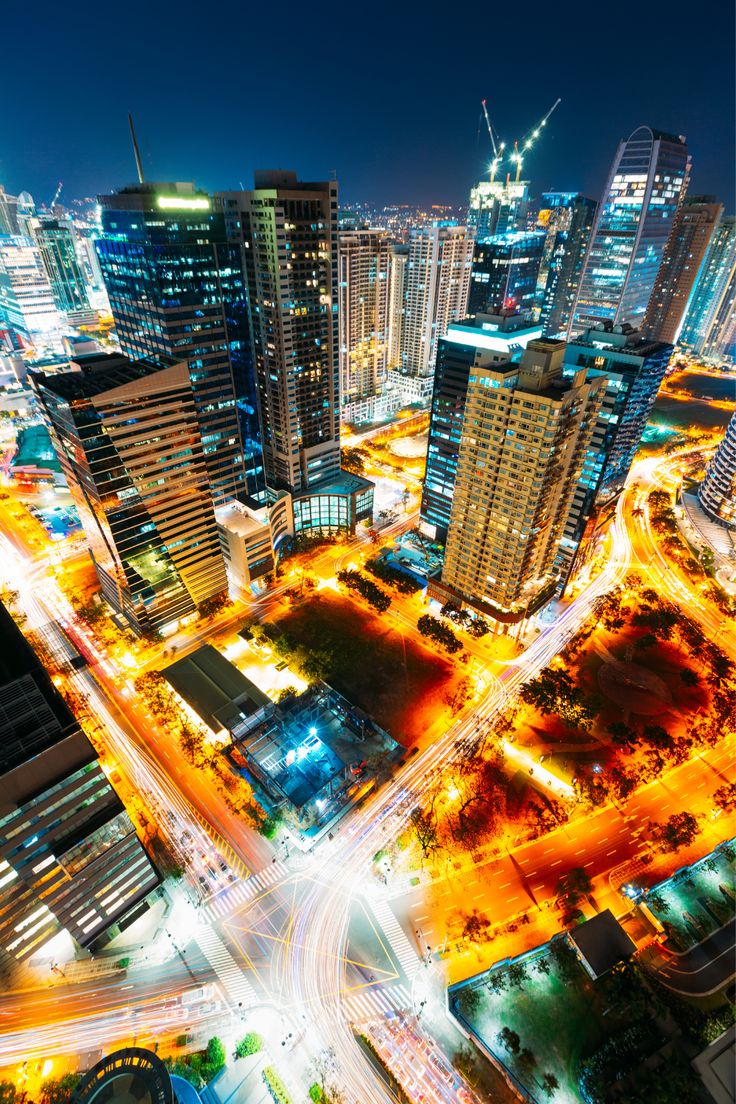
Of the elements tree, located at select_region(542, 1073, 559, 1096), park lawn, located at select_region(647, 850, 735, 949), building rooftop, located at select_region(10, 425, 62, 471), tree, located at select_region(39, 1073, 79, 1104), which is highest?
building rooftop, located at select_region(10, 425, 62, 471)

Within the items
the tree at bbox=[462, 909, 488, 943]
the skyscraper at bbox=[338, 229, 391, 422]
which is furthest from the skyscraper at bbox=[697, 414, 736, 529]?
the tree at bbox=[462, 909, 488, 943]

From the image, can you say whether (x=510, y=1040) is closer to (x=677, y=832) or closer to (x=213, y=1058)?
(x=213, y=1058)

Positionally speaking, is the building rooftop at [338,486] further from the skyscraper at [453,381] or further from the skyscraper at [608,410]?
the skyscraper at [608,410]

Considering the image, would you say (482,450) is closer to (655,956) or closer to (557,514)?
(557,514)

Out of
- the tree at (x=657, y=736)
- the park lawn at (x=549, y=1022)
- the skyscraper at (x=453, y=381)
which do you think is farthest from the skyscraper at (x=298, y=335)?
the park lawn at (x=549, y=1022)

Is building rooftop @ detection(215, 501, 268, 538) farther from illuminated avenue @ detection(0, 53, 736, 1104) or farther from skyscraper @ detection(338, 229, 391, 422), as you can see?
skyscraper @ detection(338, 229, 391, 422)

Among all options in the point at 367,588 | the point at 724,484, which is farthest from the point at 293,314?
the point at 724,484

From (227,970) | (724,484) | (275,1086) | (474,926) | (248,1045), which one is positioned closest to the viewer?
(275,1086)
